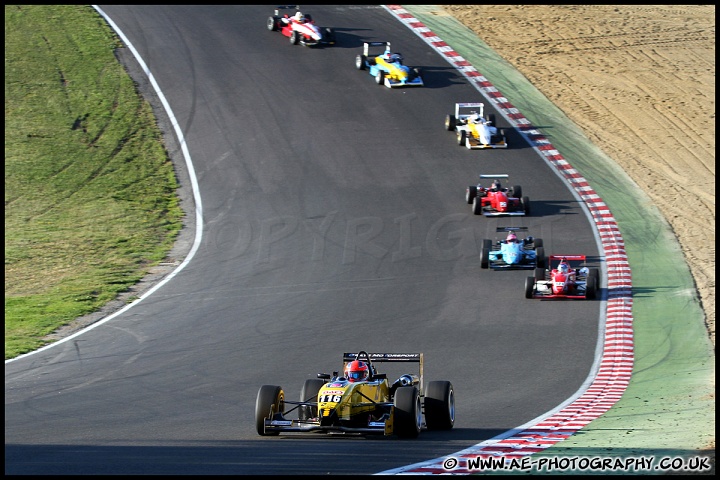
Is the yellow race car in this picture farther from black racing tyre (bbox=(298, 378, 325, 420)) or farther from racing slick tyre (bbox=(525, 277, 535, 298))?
black racing tyre (bbox=(298, 378, 325, 420))

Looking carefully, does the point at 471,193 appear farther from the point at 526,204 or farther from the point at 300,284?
the point at 300,284

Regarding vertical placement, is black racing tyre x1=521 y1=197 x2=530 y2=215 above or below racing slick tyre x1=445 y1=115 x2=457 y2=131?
below

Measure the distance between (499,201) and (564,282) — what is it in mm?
7094

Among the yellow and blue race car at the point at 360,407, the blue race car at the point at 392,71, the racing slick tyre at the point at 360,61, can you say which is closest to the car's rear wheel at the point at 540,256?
the yellow and blue race car at the point at 360,407

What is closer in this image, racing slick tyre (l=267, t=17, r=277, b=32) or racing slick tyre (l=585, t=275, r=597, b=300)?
racing slick tyre (l=585, t=275, r=597, b=300)

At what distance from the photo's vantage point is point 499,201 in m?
33.9

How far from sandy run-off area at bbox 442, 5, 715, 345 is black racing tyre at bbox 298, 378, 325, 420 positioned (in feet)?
49.1

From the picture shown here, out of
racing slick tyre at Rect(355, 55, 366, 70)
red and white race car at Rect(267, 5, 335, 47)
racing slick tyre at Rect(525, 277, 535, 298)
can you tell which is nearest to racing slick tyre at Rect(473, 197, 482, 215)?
racing slick tyre at Rect(525, 277, 535, 298)

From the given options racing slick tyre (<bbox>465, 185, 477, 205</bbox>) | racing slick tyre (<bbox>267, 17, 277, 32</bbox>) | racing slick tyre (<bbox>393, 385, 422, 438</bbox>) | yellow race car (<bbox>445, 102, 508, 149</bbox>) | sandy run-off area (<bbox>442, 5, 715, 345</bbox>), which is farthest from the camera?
racing slick tyre (<bbox>267, 17, 277, 32</bbox>)

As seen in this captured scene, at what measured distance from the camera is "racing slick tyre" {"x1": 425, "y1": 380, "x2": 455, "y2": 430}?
638 inches

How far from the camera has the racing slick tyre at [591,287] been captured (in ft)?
88.7

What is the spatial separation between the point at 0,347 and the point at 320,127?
20541mm

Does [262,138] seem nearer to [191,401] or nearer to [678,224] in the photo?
[678,224]

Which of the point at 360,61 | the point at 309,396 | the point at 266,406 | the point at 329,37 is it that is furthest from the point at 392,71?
the point at 266,406
